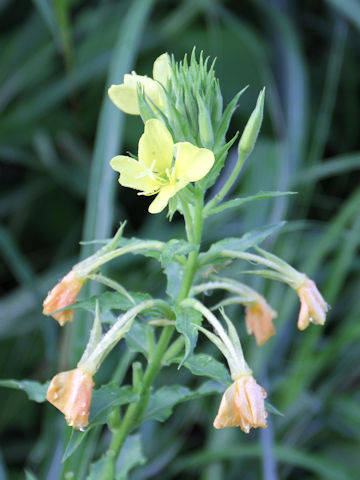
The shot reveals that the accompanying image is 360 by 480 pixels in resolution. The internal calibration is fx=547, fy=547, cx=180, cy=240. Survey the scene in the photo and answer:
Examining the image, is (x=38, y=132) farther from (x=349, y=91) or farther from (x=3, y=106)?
(x=349, y=91)

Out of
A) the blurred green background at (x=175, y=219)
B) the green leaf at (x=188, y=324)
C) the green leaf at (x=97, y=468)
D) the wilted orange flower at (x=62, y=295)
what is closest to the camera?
the green leaf at (x=188, y=324)

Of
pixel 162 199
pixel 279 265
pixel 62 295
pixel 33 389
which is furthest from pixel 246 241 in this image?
pixel 33 389

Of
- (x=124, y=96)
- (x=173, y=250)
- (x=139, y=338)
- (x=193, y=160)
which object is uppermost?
(x=124, y=96)

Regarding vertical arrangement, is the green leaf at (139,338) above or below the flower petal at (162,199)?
below

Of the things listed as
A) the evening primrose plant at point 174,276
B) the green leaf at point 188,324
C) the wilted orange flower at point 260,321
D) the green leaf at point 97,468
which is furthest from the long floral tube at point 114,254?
the green leaf at point 97,468

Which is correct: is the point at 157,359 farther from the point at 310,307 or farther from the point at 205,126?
the point at 205,126

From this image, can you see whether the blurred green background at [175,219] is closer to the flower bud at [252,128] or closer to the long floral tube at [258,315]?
the long floral tube at [258,315]
